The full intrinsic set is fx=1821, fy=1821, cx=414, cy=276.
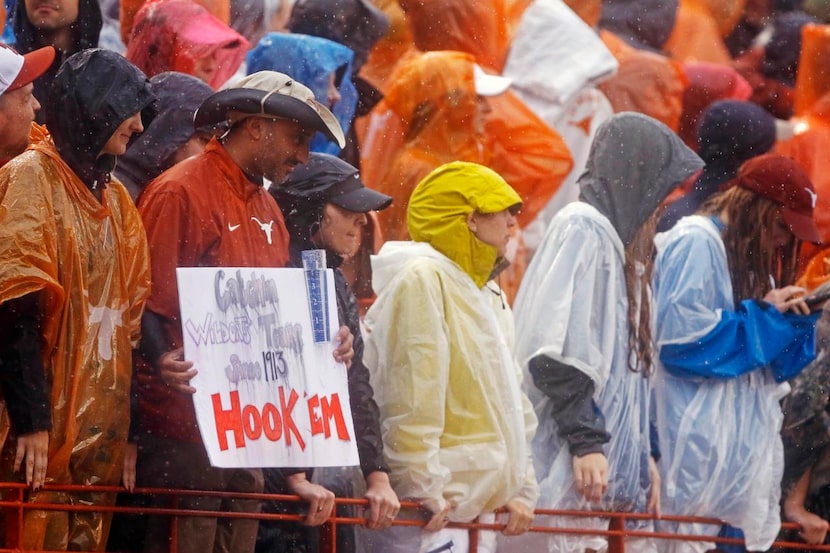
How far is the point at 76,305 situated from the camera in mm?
6238

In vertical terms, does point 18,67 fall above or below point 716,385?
above

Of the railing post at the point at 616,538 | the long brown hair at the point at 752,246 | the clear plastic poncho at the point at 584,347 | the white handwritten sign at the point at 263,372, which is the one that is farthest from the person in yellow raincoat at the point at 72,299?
the long brown hair at the point at 752,246

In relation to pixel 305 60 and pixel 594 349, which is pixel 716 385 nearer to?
pixel 594 349

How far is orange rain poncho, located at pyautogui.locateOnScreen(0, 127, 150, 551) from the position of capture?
6059 millimetres

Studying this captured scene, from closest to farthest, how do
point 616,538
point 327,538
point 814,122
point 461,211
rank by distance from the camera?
point 327,538 < point 461,211 < point 616,538 < point 814,122

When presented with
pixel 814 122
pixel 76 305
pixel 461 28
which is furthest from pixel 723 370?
pixel 814 122

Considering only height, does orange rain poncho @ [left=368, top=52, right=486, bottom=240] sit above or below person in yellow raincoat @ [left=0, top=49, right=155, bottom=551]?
above

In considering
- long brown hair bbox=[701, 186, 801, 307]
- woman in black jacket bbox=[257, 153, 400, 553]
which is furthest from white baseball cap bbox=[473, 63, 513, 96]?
woman in black jacket bbox=[257, 153, 400, 553]

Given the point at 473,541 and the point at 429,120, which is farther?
the point at 429,120

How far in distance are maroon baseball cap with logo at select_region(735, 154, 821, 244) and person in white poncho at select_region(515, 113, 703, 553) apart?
616mm

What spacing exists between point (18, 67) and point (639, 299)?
325 cm

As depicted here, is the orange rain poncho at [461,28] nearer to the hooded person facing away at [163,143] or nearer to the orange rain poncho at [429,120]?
→ the orange rain poncho at [429,120]

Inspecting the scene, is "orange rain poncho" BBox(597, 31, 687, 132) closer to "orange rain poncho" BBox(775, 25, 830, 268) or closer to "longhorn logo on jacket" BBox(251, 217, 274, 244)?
"orange rain poncho" BBox(775, 25, 830, 268)

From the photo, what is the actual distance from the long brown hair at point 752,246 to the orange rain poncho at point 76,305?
3.36m
